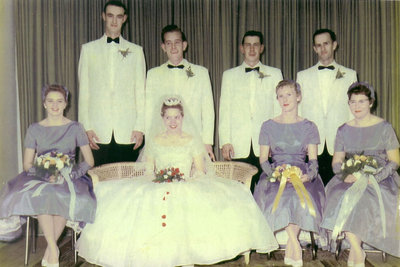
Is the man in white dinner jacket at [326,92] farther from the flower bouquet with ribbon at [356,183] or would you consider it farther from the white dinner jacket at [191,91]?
the white dinner jacket at [191,91]

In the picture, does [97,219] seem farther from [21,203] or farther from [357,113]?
[357,113]

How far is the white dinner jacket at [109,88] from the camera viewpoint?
426 centimetres

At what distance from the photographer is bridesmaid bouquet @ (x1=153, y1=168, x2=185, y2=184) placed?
364 centimetres

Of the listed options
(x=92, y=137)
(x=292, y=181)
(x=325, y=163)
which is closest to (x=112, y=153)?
(x=92, y=137)

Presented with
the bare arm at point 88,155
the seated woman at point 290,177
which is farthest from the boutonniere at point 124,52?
the seated woman at point 290,177

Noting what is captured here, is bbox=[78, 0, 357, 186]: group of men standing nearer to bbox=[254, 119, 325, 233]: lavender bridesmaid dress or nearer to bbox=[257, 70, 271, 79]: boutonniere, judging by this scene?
bbox=[257, 70, 271, 79]: boutonniere

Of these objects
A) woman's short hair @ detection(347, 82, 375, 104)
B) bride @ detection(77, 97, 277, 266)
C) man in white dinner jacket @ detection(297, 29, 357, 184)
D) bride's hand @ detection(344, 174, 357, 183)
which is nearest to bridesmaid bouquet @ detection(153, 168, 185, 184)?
bride @ detection(77, 97, 277, 266)

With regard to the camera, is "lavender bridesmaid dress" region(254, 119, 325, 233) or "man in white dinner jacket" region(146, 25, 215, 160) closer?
"lavender bridesmaid dress" region(254, 119, 325, 233)

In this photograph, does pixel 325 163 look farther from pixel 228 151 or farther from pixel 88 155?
pixel 88 155

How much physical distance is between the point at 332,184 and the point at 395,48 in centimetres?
191

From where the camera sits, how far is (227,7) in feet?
15.8

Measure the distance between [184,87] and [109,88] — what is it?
29.3 inches

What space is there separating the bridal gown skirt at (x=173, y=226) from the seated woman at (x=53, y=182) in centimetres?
22

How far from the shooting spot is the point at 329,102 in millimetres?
4316
